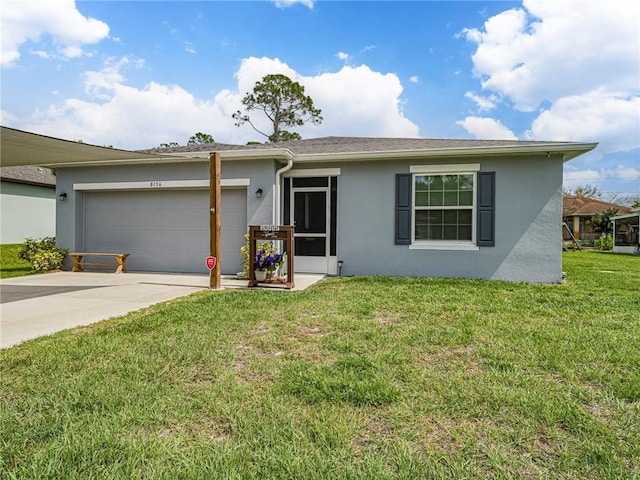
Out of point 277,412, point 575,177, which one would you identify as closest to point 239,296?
point 277,412

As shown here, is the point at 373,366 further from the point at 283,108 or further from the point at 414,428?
the point at 283,108

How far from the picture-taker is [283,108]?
2520 centimetres

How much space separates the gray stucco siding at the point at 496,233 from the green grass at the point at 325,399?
3261 mm

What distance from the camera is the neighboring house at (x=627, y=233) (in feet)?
60.3

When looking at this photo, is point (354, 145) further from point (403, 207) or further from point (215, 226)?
point (215, 226)

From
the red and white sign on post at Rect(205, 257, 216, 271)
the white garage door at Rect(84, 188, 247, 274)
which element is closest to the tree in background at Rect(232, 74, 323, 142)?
the white garage door at Rect(84, 188, 247, 274)

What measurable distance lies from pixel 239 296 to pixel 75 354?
2.88 metres

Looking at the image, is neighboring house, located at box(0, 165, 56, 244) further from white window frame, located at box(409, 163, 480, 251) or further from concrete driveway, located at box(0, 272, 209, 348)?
white window frame, located at box(409, 163, 480, 251)

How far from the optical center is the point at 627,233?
1914 cm

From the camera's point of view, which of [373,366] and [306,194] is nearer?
[373,366]

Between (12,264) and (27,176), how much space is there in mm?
7013

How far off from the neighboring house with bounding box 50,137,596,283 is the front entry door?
0.09 feet

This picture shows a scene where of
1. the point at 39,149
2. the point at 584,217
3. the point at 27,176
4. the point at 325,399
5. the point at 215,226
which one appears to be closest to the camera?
the point at 325,399

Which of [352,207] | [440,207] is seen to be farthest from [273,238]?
[440,207]
